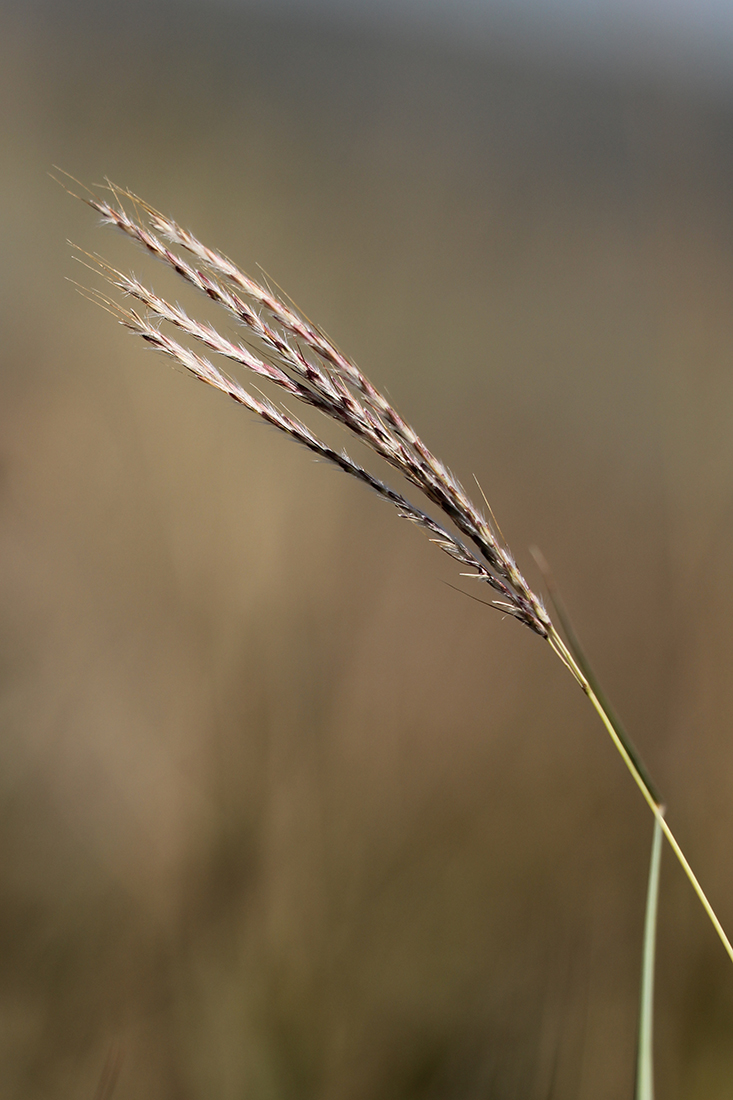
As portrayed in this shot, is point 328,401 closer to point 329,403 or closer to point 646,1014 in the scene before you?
point 329,403

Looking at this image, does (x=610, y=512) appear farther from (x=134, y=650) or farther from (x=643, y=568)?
(x=134, y=650)

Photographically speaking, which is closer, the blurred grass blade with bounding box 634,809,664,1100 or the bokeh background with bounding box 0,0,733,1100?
the blurred grass blade with bounding box 634,809,664,1100

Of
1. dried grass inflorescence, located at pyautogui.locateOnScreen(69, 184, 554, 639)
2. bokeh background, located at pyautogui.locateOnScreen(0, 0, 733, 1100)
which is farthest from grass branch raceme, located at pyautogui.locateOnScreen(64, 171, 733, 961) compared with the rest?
bokeh background, located at pyautogui.locateOnScreen(0, 0, 733, 1100)

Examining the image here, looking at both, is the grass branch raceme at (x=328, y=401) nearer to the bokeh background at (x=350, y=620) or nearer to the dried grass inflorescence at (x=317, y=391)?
the dried grass inflorescence at (x=317, y=391)

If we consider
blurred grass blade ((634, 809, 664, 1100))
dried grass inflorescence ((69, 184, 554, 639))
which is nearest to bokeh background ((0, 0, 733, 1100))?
blurred grass blade ((634, 809, 664, 1100))

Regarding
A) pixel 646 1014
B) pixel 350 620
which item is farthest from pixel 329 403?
pixel 350 620

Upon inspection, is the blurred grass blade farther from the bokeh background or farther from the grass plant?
the bokeh background

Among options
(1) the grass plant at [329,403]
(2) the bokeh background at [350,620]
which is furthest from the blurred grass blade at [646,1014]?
(2) the bokeh background at [350,620]

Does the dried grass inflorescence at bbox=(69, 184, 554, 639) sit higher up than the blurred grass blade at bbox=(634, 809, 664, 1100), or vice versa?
the dried grass inflorescence at bbox=(69, 184, 554, 639)
